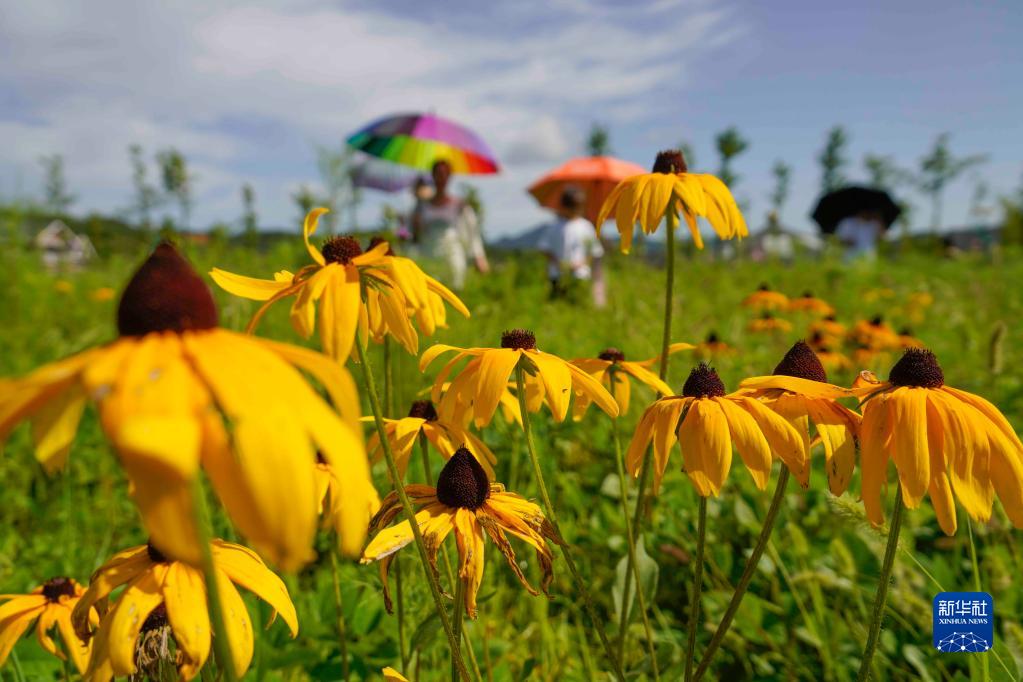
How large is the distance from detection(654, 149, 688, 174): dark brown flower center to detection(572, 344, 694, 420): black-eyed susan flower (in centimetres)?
39

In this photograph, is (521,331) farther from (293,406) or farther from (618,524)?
(618,524)

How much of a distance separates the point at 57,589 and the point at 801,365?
1.35 m

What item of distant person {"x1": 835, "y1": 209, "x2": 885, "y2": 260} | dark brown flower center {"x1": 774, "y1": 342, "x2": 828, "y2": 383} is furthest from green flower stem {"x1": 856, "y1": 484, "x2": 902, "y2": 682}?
distant person {"x1": 835, "y1": 209, "x2": 885, "y2": 260}

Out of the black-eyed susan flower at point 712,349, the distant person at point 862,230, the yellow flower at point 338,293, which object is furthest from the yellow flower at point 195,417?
the distant person at point 862,230

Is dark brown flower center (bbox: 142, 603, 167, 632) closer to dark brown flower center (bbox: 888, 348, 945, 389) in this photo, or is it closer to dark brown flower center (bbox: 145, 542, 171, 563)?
dark brown flower center (bbox: 145, 542, 171, 563)

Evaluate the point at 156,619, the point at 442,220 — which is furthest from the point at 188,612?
the point at 442,220

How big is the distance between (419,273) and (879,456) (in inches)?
27.8

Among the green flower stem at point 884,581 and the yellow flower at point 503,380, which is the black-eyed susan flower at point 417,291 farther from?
the green flower stem at point 884,581

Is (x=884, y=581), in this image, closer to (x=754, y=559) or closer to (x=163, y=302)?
(x=754, y=559)

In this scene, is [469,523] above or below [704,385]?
below

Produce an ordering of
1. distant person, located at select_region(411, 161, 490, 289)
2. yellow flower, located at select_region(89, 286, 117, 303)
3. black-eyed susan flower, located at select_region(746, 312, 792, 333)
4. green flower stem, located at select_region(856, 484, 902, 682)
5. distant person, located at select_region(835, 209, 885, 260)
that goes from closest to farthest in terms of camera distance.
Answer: green flower stem, located at select_region(856, 484, 902, 682) < black-eyed susan flower, located at select_region(746, 312, 792, 333) < yellow flower, located at select_region(89, 286, 117, 303) < distant person, located at select_region(411, 161, 490, 289) < distant person, located at select_region(835, 209, 885, 260)

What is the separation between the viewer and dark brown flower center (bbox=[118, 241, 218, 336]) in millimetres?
582

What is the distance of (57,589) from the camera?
3.98 ft

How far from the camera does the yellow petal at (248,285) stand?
983 millimetres
